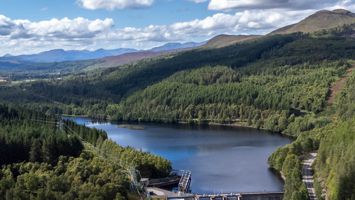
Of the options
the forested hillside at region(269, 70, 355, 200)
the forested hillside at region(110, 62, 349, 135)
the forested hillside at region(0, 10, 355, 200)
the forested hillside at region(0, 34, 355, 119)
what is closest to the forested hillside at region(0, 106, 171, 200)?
the forested hillside at region(0, 10, 355, 200)

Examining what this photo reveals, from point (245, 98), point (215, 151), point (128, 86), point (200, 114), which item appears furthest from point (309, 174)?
point (128, 86)

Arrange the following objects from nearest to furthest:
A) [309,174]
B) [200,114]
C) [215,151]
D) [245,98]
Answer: [309,174] → [215,151] → [245,98] → [200,114]

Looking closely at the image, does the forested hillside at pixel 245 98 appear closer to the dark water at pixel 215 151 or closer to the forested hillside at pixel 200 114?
the forested hillside at pixel 200 114

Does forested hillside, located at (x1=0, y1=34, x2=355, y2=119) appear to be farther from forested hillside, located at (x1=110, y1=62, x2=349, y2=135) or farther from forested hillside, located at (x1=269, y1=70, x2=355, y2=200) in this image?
forested hillside, located at (x1=269, y1=70, x2=355, y2=200)

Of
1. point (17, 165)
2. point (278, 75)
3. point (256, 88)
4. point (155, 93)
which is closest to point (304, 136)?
point (17, 165)

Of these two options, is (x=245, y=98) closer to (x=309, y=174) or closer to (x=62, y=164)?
(x=309, y=174)

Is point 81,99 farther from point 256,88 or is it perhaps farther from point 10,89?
point 256,88
